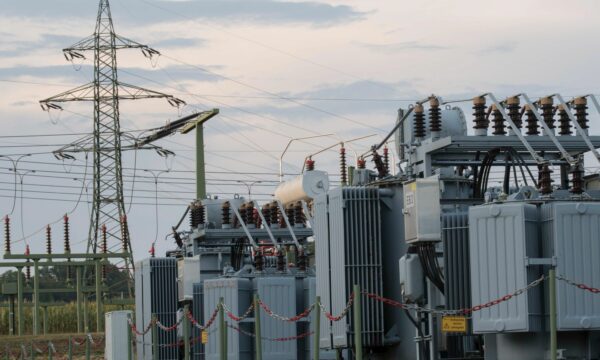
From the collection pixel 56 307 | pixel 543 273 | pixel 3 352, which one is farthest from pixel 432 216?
pixel 56 307

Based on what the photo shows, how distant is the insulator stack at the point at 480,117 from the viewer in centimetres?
1791

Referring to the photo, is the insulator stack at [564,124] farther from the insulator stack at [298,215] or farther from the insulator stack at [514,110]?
the insulator stack at [298,215]

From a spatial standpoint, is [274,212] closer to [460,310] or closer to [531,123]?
[531,123]

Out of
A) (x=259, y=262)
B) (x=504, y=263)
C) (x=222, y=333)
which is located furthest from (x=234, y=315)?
(x=504, y=263)

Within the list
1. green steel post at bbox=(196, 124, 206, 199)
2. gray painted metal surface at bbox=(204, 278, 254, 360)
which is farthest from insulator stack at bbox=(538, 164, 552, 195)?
green steel post at bbox=(196, 124, 206, 199)

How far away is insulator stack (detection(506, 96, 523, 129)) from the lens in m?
18.0

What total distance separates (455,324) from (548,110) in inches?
145

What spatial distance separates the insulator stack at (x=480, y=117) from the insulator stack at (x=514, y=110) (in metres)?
0.36

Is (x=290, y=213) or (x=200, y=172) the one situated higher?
(x=200, y=172)

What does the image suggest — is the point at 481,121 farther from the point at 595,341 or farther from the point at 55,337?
the point at 55,337

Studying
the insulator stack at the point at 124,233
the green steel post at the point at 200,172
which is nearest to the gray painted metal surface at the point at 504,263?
the green steel post at the point at 200,172

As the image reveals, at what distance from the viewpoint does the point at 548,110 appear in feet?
59.6

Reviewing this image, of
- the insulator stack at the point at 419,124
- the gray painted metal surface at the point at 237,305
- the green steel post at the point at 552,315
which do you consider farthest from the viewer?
the gray painted metal surface at the point at 237,305

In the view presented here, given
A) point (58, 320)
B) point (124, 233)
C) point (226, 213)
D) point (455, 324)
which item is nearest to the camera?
point (455, 324)
